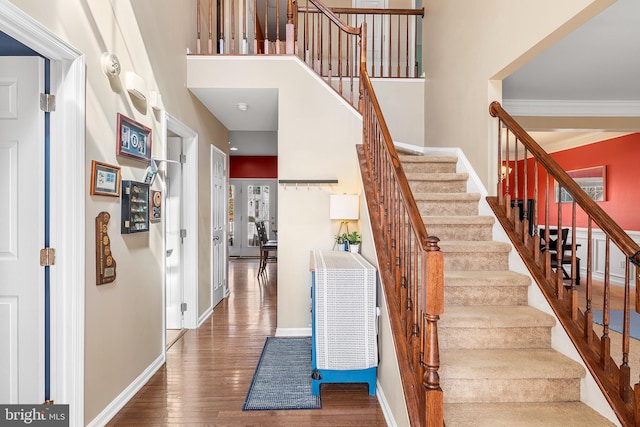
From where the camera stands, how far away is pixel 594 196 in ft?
20.7

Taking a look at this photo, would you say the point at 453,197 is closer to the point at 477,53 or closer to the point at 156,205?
the point at 477,53

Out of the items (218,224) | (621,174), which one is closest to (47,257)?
(218,224)

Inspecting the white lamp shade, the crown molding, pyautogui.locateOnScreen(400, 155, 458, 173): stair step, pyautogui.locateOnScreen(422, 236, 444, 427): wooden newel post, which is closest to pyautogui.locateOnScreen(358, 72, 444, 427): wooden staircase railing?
pyautogui.locateOnScreen(422, 236, 444, 427): wooden newel post

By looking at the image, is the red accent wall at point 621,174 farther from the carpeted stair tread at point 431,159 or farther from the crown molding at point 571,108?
the carpeted stair tread at point 431,159

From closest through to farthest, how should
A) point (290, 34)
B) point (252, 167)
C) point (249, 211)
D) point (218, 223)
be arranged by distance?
point (290, 34)
point (218, 223)
point (252, 167)
point (249, 211)

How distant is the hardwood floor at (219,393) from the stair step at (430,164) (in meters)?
2.30

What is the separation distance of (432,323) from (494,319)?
0.96 m

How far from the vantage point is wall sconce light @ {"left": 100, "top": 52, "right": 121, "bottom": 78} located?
2.24 m

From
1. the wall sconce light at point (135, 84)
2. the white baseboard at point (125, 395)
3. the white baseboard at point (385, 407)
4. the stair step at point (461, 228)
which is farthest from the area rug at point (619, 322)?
the wall sconce light at point (135, 84)

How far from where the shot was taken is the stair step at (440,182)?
11.7ft

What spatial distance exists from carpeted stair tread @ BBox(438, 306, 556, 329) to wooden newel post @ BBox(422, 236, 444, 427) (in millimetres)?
675

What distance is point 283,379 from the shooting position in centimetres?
280

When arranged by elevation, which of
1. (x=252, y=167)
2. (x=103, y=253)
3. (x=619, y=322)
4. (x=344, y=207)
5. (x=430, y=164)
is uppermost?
(x=252, y=167)

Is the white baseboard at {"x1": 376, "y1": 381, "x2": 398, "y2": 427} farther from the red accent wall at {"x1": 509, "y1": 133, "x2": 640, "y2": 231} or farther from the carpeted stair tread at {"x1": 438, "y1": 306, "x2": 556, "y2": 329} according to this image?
the red accent wall at {"x1": 509, "y1": 133, "x2": 640, "y2": 231}
